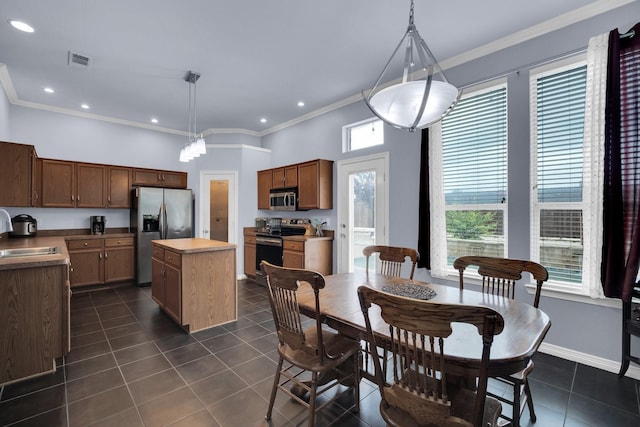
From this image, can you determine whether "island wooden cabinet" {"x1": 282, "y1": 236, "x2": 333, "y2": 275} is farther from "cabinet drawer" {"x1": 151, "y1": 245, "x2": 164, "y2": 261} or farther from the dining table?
the dining table

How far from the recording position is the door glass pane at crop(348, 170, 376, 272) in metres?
4.22

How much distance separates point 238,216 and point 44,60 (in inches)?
133

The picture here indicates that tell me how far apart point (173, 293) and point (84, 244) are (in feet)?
8.44

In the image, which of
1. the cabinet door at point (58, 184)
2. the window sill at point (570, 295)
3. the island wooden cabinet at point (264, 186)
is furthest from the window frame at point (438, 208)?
the cabinet door at point (58, 184)

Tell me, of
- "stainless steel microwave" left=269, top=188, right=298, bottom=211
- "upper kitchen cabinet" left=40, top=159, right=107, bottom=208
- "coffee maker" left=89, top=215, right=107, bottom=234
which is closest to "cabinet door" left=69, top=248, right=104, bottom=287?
"coffee maker" left=89, top=215, right=107, bottom=234

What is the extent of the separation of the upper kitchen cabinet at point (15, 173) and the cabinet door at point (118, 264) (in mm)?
1698

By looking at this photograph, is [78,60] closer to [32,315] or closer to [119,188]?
[119,188]

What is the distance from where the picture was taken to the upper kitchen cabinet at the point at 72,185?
4.60 metres

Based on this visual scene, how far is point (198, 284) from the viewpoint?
3238 millimetres

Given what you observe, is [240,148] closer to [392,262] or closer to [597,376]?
[392,262]

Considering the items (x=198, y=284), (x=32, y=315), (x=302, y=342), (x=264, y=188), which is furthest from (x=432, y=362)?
(x=264, y=188)

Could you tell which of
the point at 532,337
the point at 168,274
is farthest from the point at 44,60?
the point at 532,337

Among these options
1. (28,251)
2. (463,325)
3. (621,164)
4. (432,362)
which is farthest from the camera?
(28,251)

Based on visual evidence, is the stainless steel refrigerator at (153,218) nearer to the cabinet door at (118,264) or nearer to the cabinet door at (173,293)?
the cabinet door at (118,264)
